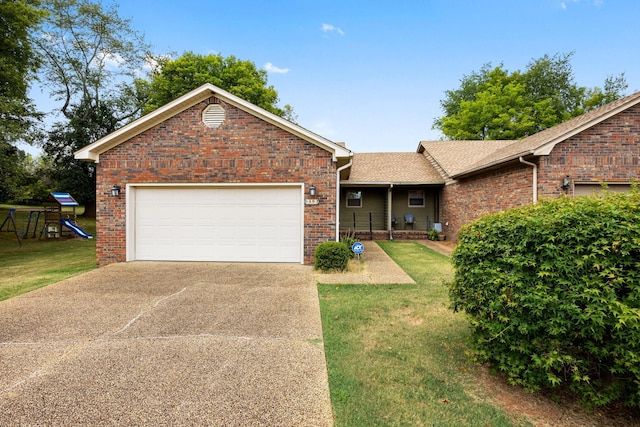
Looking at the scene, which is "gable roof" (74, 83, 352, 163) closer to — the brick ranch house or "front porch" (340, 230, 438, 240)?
the brick ranch house

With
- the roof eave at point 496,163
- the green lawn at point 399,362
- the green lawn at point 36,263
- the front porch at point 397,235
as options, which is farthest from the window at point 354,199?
the green lawn at point 36,263

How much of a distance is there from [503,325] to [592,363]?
2.25ft

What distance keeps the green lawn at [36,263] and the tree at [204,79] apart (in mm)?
13250

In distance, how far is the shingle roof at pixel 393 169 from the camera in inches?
584

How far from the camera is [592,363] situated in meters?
2.49

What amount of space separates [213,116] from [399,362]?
769 cm

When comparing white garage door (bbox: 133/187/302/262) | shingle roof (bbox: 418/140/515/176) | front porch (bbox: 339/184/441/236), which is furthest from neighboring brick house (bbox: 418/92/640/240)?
front porch (bbox: 339/184/441/236)

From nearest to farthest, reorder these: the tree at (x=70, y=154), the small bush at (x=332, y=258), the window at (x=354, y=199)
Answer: the small bush at (x=332, y=258)
the window at (x=354, y=199)
the tree at (x=70, y=154)

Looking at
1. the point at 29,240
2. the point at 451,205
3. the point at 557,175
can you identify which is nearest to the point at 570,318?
the point at 557,175

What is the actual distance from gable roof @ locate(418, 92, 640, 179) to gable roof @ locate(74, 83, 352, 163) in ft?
16.9

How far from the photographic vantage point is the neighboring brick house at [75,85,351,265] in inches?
324

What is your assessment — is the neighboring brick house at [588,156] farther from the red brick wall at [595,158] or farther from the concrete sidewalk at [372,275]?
the concrete sidewalk at [372,275]

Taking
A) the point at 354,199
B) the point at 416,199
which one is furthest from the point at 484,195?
the point at 354,199

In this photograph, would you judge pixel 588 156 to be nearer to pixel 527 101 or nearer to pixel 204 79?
pixel 204 79
